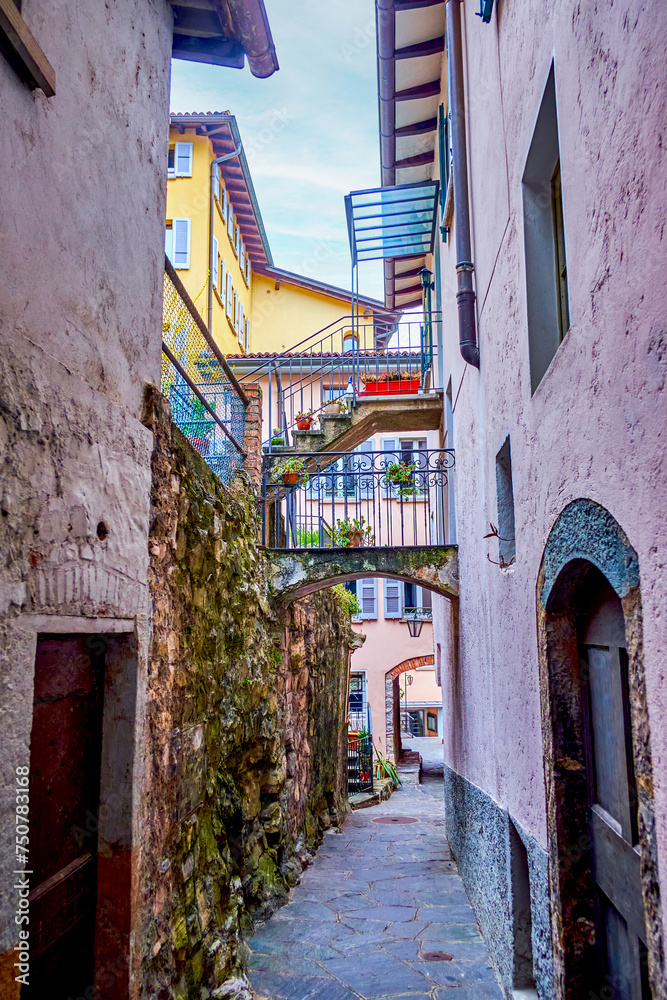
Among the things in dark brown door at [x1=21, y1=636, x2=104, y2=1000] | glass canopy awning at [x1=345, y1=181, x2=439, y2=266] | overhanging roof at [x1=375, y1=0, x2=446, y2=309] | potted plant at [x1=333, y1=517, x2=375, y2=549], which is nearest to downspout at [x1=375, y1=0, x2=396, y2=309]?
overhanging roof at [x1=375, y1=0, x2=446, y2=309]

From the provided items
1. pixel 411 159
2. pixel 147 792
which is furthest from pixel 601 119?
pixel 411 159

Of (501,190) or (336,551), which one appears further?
(336,551)

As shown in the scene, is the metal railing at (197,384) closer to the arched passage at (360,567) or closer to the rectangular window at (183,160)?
the arched passage at (360,567)

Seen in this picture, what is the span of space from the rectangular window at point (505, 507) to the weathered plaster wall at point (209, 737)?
1987 mm

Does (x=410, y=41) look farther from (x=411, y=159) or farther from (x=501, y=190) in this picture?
(x=501, y=190)

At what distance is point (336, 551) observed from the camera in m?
8.15

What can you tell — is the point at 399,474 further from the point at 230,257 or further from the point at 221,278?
the point at 230,257

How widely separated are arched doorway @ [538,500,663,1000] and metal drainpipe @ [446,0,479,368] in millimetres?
2857

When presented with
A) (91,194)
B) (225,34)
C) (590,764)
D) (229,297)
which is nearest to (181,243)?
(229,297)

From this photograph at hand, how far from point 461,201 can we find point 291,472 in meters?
3.91

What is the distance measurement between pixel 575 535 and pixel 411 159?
391 inches

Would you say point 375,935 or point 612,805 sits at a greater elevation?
point 612,805

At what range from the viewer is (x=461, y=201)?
6.36 metres

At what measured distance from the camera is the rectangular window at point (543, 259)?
381 centimetres
